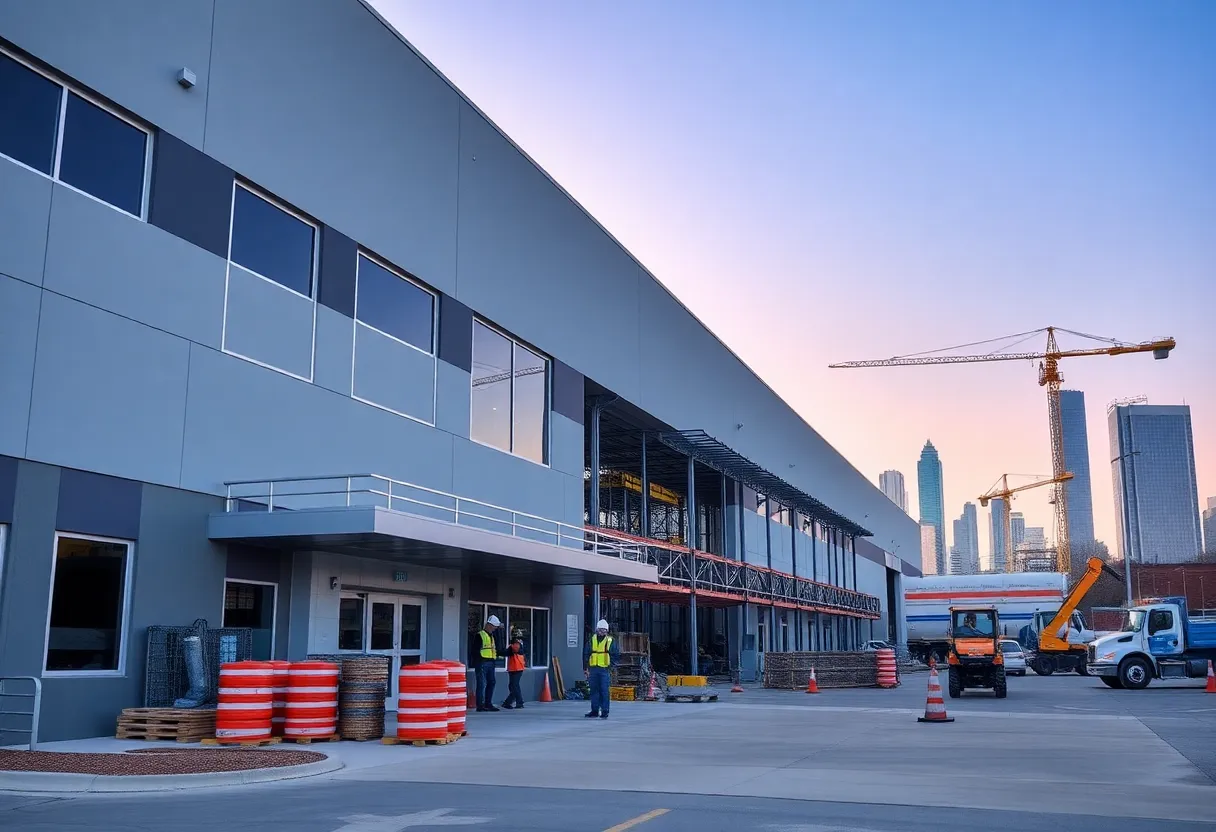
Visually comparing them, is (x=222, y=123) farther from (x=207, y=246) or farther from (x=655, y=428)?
(x=655, y=428)

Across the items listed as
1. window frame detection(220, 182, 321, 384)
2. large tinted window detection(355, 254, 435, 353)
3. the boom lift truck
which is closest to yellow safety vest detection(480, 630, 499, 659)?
large tinted window detection(355, 254, 435, 353)

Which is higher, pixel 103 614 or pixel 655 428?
pixel 655 428

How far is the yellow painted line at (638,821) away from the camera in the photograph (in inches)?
373

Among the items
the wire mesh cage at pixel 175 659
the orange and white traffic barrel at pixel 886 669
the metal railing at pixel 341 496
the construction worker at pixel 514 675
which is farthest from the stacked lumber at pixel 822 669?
the wire mesh cage at pixel 175 659

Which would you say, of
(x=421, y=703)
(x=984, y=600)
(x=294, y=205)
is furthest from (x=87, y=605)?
(x=984, y=600)

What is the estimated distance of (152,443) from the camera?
17.8 meters

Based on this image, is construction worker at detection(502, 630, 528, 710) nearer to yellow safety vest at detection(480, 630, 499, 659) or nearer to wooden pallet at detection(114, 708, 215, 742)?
yellow safety vest at detection(480, 630, 499, 659)

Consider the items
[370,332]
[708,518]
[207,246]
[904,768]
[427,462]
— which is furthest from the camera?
[708,518]

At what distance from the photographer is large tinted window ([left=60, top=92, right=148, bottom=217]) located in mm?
16906

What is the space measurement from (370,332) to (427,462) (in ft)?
10.9

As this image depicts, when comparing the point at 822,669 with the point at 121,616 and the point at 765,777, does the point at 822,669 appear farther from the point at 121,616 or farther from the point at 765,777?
the point at 121,616

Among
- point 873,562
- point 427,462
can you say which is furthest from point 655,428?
point 873,562

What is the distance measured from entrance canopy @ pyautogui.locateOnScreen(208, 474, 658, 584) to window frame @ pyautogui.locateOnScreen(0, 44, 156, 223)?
500 cm

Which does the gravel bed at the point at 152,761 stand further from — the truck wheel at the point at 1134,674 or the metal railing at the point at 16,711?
the truck wheel at the point at 1134,674
